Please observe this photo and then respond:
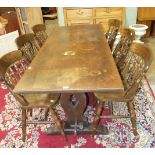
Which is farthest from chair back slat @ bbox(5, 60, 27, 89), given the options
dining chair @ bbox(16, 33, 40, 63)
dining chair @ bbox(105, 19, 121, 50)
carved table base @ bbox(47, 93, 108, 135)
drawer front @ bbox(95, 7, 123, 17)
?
drawer front @ bbox(95, 7, 123, 17)

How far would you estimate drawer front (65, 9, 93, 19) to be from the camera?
374 cm

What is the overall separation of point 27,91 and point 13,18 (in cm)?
292

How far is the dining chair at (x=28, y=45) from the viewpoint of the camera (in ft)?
7.79

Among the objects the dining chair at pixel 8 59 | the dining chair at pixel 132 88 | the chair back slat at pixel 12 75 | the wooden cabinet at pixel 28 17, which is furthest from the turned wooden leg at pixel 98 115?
the wooden cabinet at pixel 28 17

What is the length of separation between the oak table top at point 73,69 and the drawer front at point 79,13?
1361 mm

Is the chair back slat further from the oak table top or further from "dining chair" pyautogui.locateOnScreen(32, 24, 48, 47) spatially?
"dining chair" pyautogui.locateOnScreen(32, 24, 48, 47)

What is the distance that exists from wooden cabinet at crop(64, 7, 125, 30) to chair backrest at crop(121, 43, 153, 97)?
5.57 feet

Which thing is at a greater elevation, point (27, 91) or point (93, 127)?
point (27, 91)

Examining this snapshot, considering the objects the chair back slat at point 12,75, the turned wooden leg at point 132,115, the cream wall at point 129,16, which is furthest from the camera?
the cream wall at point 129,16

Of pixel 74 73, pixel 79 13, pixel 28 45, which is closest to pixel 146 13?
pixel 79 13

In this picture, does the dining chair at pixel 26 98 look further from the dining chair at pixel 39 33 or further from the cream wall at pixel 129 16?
the cream wall at pixel 129 16

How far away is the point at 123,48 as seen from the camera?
2408 mm
